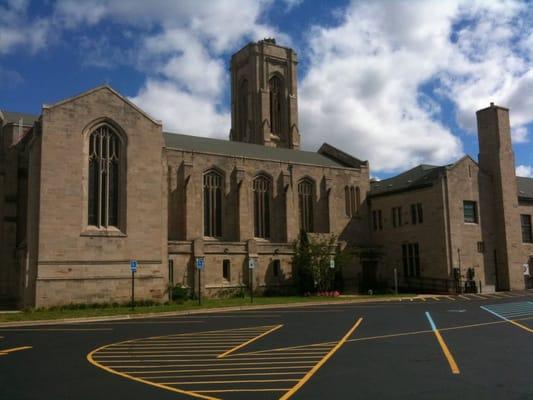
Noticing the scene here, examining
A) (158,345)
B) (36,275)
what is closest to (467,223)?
(36,275)

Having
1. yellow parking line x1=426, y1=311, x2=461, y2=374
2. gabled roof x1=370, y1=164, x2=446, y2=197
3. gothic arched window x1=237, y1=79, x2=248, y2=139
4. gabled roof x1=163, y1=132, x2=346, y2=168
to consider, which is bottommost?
yellow parking line x1=426, y1=311, x2=461, y2=374

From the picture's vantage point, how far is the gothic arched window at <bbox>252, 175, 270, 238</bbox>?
49.3m

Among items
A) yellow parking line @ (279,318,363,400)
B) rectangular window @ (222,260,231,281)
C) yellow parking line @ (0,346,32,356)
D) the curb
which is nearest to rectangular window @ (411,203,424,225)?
the curb

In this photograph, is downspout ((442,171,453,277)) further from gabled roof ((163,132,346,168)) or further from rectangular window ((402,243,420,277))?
gabled roof ((163,132,346,168))

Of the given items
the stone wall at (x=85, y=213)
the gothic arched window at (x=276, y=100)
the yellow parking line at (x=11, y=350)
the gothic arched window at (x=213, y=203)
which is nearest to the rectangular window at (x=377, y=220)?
the gothic arched window at (x=213, y=203)

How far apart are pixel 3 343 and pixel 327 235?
35227 millimetres

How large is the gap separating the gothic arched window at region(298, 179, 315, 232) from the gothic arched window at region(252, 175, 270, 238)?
3781mm

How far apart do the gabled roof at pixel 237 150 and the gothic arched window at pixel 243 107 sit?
18125 mm

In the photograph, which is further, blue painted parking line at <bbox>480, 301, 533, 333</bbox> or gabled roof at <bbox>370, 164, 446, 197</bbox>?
gabled roof at <bbox>370, 164, 446, 197</bbox>

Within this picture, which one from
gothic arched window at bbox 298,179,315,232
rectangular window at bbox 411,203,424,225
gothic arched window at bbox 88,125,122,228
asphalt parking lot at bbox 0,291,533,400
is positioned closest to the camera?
asphalt parking lot at bbox 0,291,533,400

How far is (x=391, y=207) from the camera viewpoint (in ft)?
177

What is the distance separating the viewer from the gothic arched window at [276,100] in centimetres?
7469

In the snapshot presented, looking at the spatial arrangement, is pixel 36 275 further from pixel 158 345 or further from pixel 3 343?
pixel 158 345

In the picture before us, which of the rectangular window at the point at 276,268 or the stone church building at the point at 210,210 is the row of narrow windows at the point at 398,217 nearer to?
the stone church building at the point at 210,210
